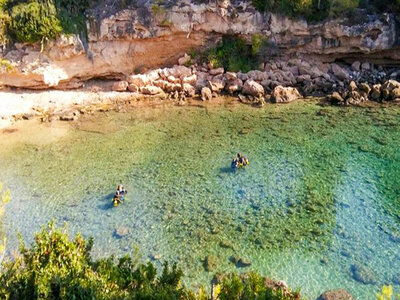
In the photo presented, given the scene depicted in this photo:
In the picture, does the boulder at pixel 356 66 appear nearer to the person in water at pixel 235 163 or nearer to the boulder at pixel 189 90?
the boulder at pixel 189 90

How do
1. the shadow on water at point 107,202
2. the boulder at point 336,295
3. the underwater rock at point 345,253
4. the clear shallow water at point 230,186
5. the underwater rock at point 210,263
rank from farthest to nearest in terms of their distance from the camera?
the shadow on water at point 107,202, the clear shallow water at point 230,186, the underwater rock at point 345,253, the underwater rock at point 210,263, the boulder at point 336,295

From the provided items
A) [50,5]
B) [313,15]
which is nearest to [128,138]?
[50,5]

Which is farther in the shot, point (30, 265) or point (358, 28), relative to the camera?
point (358, 28)

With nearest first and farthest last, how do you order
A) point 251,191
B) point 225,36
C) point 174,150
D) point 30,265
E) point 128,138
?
point 30,265 < point 251,191 < point 174,150 < point 128,138 < point 225,36

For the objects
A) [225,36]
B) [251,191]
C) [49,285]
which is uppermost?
[225,36]

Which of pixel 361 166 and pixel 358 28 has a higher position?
pixel 358 28

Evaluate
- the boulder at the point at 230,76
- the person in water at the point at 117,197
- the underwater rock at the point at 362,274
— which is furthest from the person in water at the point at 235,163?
the boulder at the point at 230,76

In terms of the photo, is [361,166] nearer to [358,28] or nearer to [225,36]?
[358,28]

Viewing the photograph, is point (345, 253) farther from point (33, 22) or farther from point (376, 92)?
point (33, 22)
